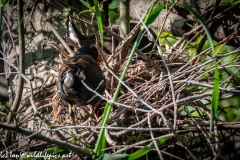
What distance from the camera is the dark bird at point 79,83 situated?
6.25ft

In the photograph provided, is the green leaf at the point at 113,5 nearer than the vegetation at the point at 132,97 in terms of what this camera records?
No

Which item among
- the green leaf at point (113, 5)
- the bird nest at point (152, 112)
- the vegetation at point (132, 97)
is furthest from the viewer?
the green leaf at point (113, 5)

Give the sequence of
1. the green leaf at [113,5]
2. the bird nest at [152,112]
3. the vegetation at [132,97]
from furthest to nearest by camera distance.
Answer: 1. the green leaf at [113,5]
2. the bird nest at [152,112]
3. the vegetation at [132,97]

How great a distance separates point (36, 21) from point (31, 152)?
4.07ft

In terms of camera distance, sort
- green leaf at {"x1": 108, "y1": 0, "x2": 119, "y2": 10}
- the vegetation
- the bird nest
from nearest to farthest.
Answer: the vegetation < the bird nest < green leaf at {"x1": 108, "y1": 0, "x2": 119, "y2": 10}

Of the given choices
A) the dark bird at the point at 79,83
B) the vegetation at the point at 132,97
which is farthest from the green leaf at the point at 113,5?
the dark bird at the point at 79,83

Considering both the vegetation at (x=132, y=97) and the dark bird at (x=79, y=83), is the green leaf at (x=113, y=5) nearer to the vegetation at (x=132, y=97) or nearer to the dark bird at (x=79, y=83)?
the vegetation at (x=132, y=97)

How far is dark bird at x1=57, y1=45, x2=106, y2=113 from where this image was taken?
6.25ft

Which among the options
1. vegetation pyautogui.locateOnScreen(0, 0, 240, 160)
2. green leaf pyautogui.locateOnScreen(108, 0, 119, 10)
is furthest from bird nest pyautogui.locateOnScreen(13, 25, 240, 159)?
green leaf pyautogui.locateOnScreen(108, 0, 119, 10)

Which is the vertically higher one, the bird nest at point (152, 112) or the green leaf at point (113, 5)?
the green leaf at point (113, 5)

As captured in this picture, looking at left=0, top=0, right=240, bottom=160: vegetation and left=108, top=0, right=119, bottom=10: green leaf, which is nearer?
left=0, top=0, right=240, bottom=160: vegetation

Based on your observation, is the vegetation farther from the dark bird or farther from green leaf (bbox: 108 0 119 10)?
green leaf (bbox: 108 0 119 10)

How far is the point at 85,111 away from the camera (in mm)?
2141

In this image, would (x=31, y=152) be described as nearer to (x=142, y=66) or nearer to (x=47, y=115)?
(x=47, y=115)
